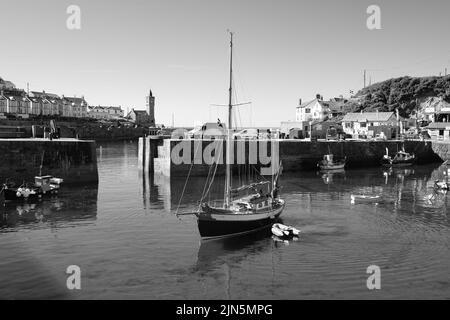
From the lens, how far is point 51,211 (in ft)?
104

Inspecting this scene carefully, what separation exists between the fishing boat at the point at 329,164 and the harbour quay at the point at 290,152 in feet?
3.89

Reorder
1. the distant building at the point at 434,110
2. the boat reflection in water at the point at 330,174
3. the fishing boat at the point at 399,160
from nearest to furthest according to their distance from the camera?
1. the boat reflection in water at the point at 330,174
2. the fishing boat at the point at 399,160
3. the distant building at the point at 434,110

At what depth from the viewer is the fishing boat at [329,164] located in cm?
5912

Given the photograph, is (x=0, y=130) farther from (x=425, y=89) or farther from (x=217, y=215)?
(x=425, y=89)

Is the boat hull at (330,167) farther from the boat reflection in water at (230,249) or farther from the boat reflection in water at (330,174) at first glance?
the boat reflection in water at (230,249)

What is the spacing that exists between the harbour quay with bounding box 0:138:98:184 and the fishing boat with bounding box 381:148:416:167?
44.7 metres

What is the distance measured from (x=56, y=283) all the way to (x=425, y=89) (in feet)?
393

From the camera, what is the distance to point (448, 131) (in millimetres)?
85000

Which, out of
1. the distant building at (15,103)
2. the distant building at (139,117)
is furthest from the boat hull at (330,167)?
the distant building at (139,117)

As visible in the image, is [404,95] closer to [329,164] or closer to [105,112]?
[329,164]

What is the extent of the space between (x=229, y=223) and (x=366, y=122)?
75.7 meters

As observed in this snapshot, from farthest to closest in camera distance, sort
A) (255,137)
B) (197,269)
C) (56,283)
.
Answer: (255,137), (197,269), (56,283)
